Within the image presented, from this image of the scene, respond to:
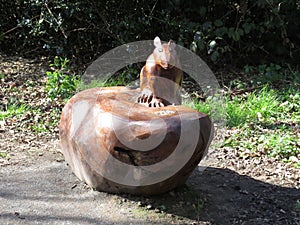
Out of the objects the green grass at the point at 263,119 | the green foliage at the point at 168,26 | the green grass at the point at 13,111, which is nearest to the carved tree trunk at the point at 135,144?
the green grass at the point at 263,119

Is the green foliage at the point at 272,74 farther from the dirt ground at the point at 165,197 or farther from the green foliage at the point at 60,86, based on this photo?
the green foliage at the point at 60,86

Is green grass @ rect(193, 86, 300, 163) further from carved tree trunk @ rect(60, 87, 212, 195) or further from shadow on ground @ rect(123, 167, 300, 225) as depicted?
carved tree trunk @ rect(60, 87, 212, 195)

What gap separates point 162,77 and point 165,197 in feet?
3.10

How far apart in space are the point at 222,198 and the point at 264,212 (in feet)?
1.23

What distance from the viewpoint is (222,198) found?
427 cm

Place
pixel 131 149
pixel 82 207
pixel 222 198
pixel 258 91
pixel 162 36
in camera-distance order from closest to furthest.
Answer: pixel 131 149, pixel 82 207, pixel 222 198, pixel 258 91, pixel 162 36

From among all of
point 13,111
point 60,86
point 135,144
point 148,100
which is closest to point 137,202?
point 135,144

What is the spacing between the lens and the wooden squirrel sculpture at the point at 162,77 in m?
3.95

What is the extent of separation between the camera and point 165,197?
4039mm

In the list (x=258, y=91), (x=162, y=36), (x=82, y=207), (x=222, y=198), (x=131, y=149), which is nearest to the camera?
(x=131, y=149)

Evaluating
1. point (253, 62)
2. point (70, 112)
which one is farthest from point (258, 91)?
point (70, 112)

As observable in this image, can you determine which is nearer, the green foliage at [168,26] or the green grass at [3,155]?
the green grass at [3,155]

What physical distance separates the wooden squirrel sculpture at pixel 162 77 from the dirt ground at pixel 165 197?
2.49 ft

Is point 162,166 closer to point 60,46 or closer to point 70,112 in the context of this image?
point 70,112
